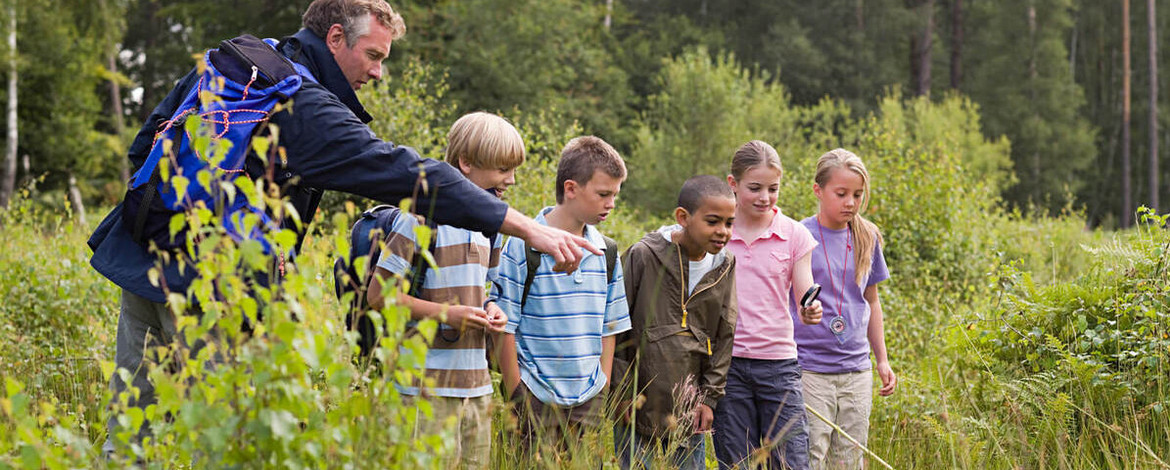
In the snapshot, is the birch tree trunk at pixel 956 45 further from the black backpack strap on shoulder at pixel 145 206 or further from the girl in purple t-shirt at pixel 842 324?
the black backpack strap on shoulder at pixel 145 206

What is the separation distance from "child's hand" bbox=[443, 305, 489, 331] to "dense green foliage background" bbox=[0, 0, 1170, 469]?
1.38 ft

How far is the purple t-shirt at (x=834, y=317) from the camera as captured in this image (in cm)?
460

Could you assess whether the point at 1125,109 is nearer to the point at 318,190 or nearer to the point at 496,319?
the point at 496,319

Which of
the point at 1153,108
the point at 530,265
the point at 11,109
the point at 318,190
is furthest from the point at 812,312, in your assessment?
the point at 1153,108

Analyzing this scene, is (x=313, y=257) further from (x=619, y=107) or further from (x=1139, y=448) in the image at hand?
(x=619, y=107)

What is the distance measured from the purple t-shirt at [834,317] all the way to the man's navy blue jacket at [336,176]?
6.98ft

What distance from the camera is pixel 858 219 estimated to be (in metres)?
4.85

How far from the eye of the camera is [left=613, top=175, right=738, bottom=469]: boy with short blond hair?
398 cm

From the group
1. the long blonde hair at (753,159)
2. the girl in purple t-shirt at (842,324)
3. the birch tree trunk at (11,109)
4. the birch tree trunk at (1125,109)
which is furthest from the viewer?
the birch tree trunk at (1125,109)

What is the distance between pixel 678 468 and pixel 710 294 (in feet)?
2.31

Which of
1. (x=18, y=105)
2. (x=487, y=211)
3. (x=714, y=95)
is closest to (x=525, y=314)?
(x=487, y=211)

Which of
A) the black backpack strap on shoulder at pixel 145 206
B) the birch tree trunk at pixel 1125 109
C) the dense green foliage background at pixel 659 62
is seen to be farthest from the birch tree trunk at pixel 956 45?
the black backpack strap on shoulder at pixel 145 206

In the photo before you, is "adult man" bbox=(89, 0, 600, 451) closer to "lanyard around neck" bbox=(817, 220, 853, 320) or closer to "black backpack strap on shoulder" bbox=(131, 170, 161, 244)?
"black backpack strap on shoulder" bbox=(131, 170, 161, 244)

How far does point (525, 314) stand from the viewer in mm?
3799
